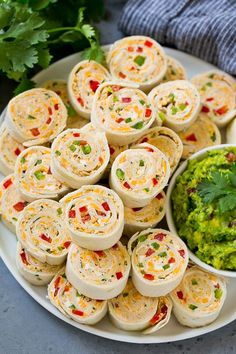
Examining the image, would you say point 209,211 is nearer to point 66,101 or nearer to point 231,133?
point 231,133

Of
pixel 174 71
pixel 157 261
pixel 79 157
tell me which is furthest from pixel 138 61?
pixel 157 261

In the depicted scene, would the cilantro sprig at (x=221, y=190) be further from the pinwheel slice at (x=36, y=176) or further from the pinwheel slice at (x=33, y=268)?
the pinwheel slice at (x=33, y=268)

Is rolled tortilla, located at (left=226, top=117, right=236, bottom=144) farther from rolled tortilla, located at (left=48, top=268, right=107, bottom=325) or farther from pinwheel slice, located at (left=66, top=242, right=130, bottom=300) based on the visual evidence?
rolled tortilla, located at (left=48, top=268, right=107, bottom=325)

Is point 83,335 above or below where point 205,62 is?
below

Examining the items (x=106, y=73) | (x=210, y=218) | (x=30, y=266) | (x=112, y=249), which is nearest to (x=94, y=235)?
(x=112, y=249)

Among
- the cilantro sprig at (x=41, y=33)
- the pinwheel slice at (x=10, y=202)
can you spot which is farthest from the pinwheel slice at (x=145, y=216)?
the cilantro sprig at (x=41, y=33)

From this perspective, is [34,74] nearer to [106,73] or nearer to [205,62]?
[106,73]
